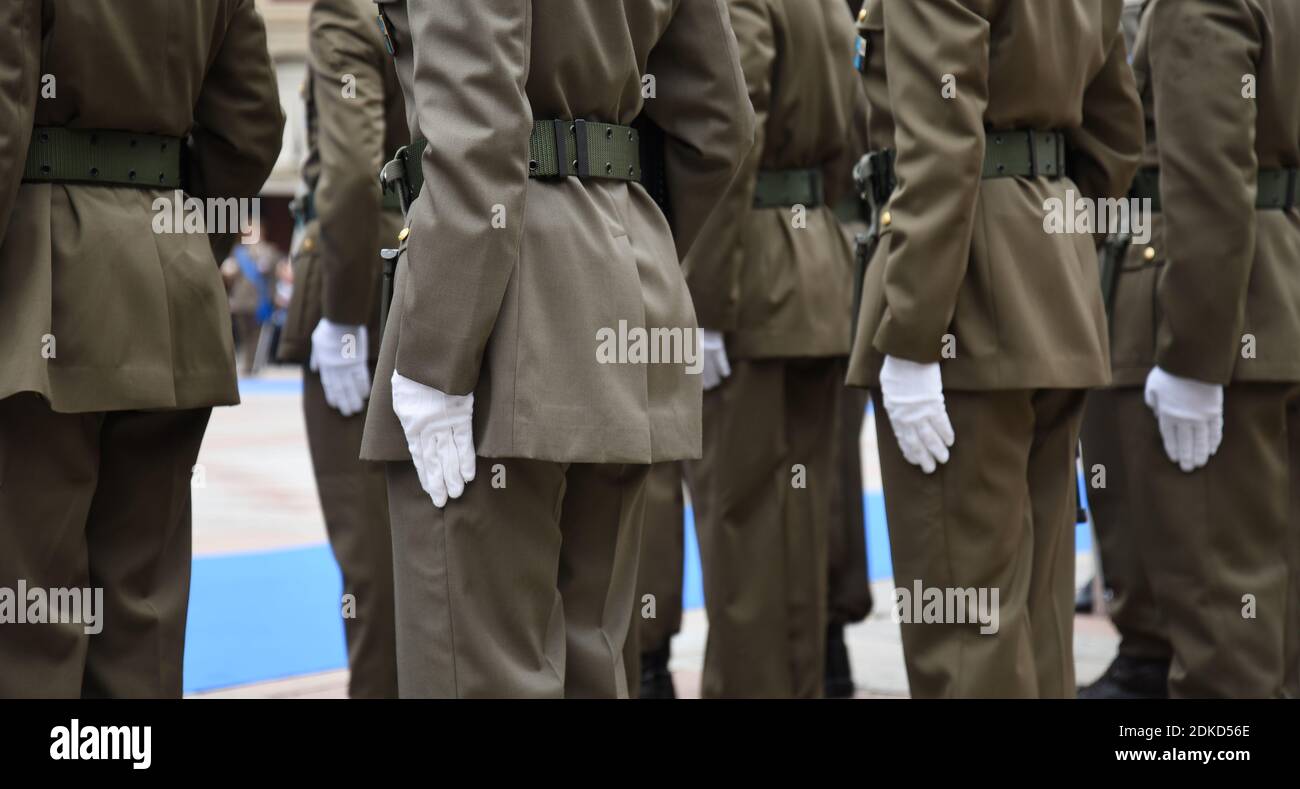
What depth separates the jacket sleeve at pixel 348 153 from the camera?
4.39 meters

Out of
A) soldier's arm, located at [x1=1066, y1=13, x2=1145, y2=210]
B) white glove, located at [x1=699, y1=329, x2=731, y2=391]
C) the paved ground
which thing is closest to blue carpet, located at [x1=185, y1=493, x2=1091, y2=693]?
the paved ground

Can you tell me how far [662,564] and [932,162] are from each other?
195cm

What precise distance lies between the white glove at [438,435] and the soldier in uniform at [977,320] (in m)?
1.12

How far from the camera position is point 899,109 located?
133 inches

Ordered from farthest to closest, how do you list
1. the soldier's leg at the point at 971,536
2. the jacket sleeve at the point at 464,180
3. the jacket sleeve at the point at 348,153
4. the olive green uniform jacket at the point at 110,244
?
the jacket sleeve at the point at 348,153, the soldier's leg at the point at 971,536, the olive green uniform jacket at the point at 110,244, the jacket sleeve at the point at 464,180

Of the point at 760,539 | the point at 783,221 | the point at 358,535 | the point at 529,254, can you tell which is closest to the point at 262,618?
the point at 358,535

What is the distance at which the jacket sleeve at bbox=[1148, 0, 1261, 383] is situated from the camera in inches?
159

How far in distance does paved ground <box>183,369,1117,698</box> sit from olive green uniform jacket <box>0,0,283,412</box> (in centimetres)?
157

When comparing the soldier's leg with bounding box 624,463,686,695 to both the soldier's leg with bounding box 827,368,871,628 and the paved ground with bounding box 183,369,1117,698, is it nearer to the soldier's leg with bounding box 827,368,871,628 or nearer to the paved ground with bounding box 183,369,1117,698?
the paved ground with bounding box 183,369,1117,698

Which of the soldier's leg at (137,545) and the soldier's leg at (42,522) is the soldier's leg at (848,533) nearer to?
the soldier's leg at (137,545)

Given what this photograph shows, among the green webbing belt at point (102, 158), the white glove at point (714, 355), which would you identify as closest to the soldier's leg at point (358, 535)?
the white glove at point (714, 355)

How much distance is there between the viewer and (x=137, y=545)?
333 cm

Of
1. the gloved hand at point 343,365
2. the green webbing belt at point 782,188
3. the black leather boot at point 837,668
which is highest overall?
the green webbing belt at point 782,188
